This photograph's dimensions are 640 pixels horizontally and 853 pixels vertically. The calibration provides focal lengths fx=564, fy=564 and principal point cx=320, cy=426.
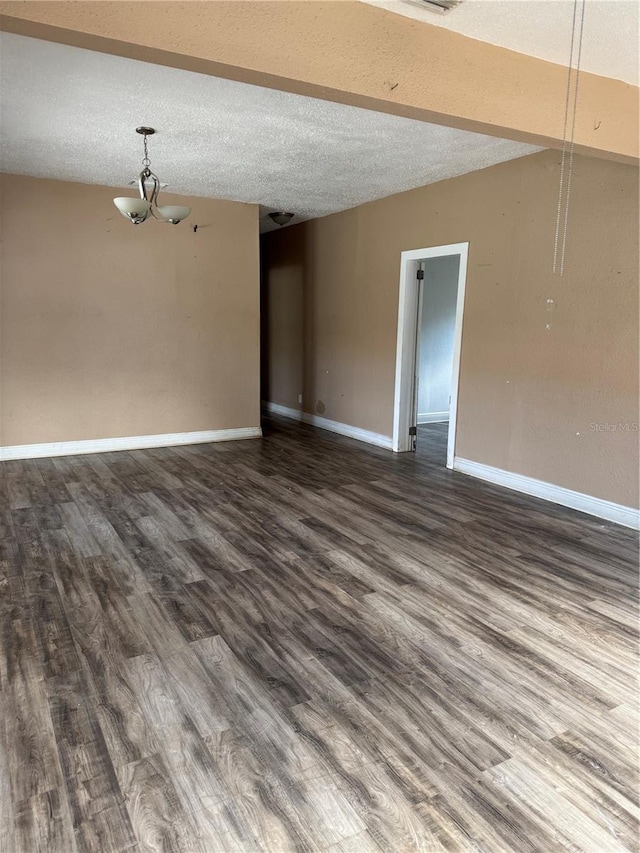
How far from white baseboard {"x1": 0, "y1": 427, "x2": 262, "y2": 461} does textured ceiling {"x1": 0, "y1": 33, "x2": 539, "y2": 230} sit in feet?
8.55

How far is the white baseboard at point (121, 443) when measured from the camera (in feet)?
18.6

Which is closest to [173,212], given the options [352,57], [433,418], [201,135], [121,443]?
[201,135]

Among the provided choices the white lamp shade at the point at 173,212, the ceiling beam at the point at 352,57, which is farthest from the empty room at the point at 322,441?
the white lamp shade at the point at 173,212

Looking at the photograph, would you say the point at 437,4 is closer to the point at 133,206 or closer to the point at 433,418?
the point at 133,206

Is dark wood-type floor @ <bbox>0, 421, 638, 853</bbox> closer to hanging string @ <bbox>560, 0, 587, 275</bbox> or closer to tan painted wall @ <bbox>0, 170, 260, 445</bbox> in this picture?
tan painted wall @ <bbox>0, 170, 260, 445</bbox>

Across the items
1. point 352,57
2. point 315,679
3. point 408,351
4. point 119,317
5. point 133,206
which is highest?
point 352,57

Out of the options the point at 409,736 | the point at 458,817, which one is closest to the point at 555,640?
the point at 409,736

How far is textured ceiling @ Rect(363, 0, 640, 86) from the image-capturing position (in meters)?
2.21

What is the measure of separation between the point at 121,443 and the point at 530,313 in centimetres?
432

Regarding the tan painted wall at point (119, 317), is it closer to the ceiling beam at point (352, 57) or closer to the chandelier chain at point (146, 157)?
the chandelier chain at point (146, 157)

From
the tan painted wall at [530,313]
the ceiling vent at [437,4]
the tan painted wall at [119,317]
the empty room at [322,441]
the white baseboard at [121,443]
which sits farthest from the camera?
the white baseboard at [121,443]

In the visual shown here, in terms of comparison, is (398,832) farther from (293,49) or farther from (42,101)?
(42,101)

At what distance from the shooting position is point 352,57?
86.4 inches

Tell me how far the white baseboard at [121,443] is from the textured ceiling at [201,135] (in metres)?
2.61
